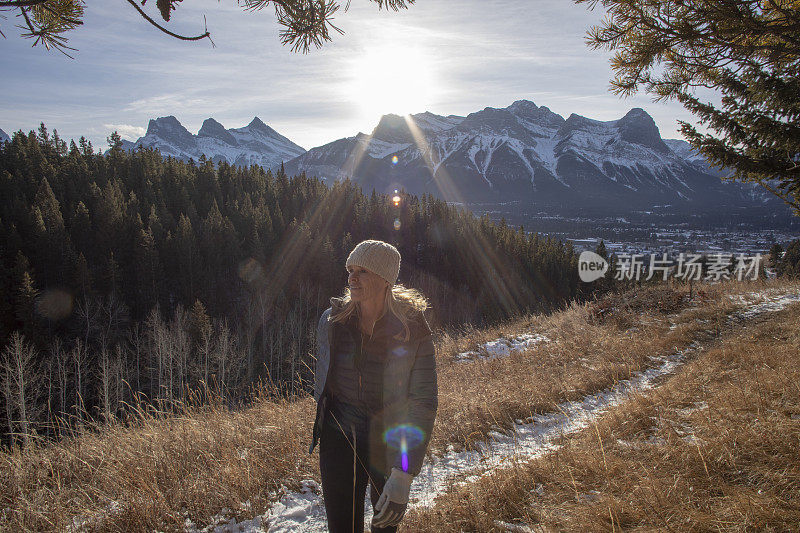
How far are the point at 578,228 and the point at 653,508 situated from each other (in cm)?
21505

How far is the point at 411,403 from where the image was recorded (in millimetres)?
2693

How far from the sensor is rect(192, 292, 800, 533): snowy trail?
149 inches

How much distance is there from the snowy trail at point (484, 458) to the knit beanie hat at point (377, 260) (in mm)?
2663

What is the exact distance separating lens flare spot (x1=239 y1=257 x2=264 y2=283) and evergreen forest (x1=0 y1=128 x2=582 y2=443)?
24cm

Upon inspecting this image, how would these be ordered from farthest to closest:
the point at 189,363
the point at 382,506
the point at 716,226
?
the point at 716,226
the point at 189,363
the point at 382,506

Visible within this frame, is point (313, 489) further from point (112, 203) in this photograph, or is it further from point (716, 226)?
point (716, 226)

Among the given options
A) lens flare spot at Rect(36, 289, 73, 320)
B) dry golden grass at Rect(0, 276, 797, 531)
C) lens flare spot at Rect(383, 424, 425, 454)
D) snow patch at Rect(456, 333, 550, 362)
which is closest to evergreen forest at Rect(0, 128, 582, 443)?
lens flare spot at Rect(36, 289, 73, 320)

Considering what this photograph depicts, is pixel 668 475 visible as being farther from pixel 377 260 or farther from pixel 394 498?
pixel 377 260

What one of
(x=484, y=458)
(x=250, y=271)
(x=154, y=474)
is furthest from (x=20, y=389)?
(x=250, y=271)

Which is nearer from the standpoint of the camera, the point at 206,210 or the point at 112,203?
the point at 112,203

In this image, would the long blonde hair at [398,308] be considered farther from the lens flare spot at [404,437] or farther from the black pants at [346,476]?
the black pants at [346,476]

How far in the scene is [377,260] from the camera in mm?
2871

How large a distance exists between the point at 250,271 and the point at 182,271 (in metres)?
8.53

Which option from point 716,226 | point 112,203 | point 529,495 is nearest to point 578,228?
point 716,226
